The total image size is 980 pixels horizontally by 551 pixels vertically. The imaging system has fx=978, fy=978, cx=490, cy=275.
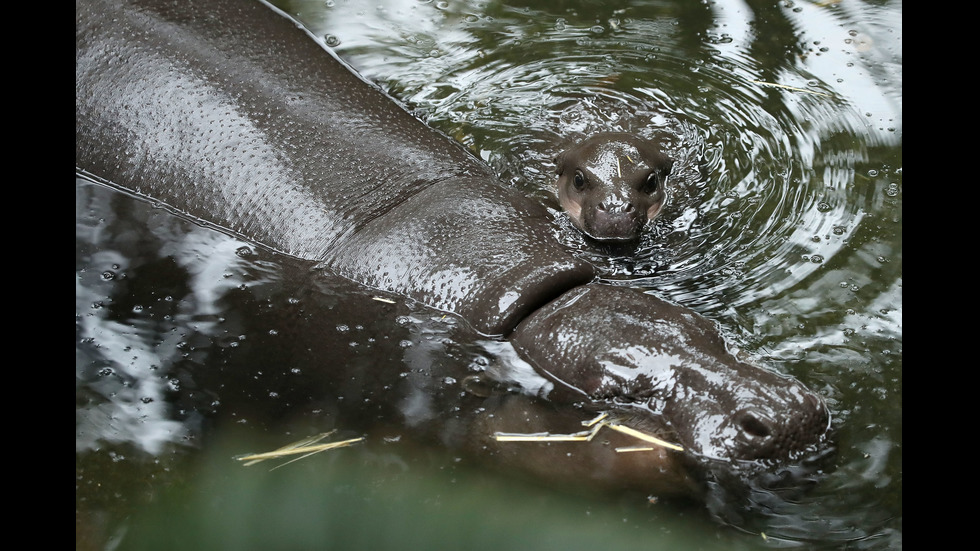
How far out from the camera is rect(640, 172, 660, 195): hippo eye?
5.37 m

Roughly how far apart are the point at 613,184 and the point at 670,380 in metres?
1.64

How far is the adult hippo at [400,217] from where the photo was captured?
12.5 ft

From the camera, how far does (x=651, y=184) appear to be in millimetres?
5414

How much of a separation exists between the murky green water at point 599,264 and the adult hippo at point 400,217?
21 cm

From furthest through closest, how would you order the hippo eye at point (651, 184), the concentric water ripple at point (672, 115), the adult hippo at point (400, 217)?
1. the hippo eye at point (651, 184)
2. the concentric water ripple at point (672, 115)
3. the adult hippo at point (400, 217)

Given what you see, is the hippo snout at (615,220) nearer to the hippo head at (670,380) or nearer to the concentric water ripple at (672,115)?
the concentric water ripple at (672,115)

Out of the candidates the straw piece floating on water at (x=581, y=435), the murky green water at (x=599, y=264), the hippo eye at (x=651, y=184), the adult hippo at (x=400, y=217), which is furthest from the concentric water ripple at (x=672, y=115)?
the straw piece floating on water at (x=581, y=435)

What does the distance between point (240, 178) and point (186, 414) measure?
1.50m

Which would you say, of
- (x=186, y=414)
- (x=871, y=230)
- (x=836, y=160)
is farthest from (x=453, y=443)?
(x=836, y=160)

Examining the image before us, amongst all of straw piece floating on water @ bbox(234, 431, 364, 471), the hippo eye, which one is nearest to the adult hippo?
straw piece floating on water @ bbox(234, 431, 364, 471)

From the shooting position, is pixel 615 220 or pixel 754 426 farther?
pixel 615 220

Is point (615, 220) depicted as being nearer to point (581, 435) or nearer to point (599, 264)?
point (599, 264)

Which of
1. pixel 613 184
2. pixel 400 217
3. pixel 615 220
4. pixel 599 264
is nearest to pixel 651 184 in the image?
pixel 613 184

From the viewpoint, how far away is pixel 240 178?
5.11 meters
